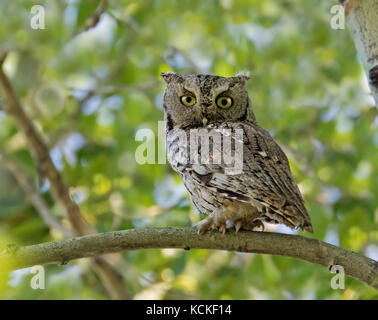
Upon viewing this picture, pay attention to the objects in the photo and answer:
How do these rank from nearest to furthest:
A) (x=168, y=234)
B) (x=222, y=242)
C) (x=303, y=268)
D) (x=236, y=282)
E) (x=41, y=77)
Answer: (x=168, y=234) < (x=222, y=242) < (x=303, y=268) < (x=236, y=282) < (x=41, y=77)

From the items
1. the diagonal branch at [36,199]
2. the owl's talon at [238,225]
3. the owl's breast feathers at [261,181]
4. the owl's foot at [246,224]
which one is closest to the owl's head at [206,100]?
the owl's breast feathers at [261,181]

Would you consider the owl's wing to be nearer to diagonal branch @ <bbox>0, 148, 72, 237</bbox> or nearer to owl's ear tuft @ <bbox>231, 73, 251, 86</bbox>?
owl's ear tuft @ <bbox>231, 73, 251, 86</bbox>

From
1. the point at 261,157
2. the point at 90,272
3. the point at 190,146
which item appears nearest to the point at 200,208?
the point at 190,146

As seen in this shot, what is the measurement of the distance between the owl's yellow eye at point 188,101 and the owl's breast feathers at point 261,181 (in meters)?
0.49

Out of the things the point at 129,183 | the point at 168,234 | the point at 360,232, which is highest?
the point at 129,183

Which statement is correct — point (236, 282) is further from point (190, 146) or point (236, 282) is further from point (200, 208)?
point (190, 146)

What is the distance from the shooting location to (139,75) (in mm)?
5664

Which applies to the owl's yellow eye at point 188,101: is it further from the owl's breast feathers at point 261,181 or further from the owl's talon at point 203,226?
the owl's talon at point 203,226

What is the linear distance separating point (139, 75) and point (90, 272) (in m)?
2.22

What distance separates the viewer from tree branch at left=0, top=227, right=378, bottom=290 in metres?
1.87

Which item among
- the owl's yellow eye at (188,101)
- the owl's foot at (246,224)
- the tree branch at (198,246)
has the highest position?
the owl's yellow eye at (188,101)

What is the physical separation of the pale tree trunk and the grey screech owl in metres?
0.55

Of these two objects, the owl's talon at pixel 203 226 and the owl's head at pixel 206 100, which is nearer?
the owl's talon at pixel 203 226

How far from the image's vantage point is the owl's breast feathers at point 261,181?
7.18 feet
